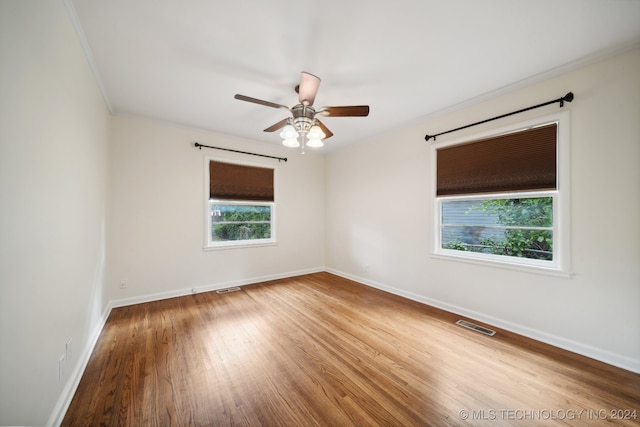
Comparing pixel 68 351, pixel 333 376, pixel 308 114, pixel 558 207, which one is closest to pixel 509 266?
pixel 558 207

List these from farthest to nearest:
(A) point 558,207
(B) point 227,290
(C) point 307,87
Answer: (B) point 227,290, (A) point 558,207, (C) point 307,87

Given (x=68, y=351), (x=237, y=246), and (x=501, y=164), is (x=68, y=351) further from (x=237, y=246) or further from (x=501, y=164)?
(x=501, y=164)

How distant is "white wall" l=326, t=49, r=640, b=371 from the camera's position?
1.97 m

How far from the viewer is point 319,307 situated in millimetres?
3225

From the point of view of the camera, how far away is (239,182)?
4.19 meters

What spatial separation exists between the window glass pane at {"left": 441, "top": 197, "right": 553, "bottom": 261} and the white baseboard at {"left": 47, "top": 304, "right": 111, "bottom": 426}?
391 cm

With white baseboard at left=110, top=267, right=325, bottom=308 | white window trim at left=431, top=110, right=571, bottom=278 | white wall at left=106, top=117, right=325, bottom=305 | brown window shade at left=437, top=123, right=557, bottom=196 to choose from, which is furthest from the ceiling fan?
white baseboard at left=110, top=267, right=325, bottom=308

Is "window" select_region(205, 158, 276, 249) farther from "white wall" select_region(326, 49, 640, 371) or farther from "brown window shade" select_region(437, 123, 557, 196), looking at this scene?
"brown window shade" select_region(437, 123, 557, 196)

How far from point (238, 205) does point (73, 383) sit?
2.94m

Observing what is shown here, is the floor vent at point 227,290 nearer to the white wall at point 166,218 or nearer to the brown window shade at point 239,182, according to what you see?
the white wall at point 166,218

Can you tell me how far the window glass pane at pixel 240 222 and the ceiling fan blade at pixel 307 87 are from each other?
2595 mm

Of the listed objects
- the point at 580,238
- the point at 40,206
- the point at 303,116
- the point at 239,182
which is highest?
the point at 303,116

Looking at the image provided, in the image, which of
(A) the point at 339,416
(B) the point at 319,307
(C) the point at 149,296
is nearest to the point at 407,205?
(B) the point at 319,307

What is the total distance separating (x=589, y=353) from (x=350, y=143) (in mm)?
4048
